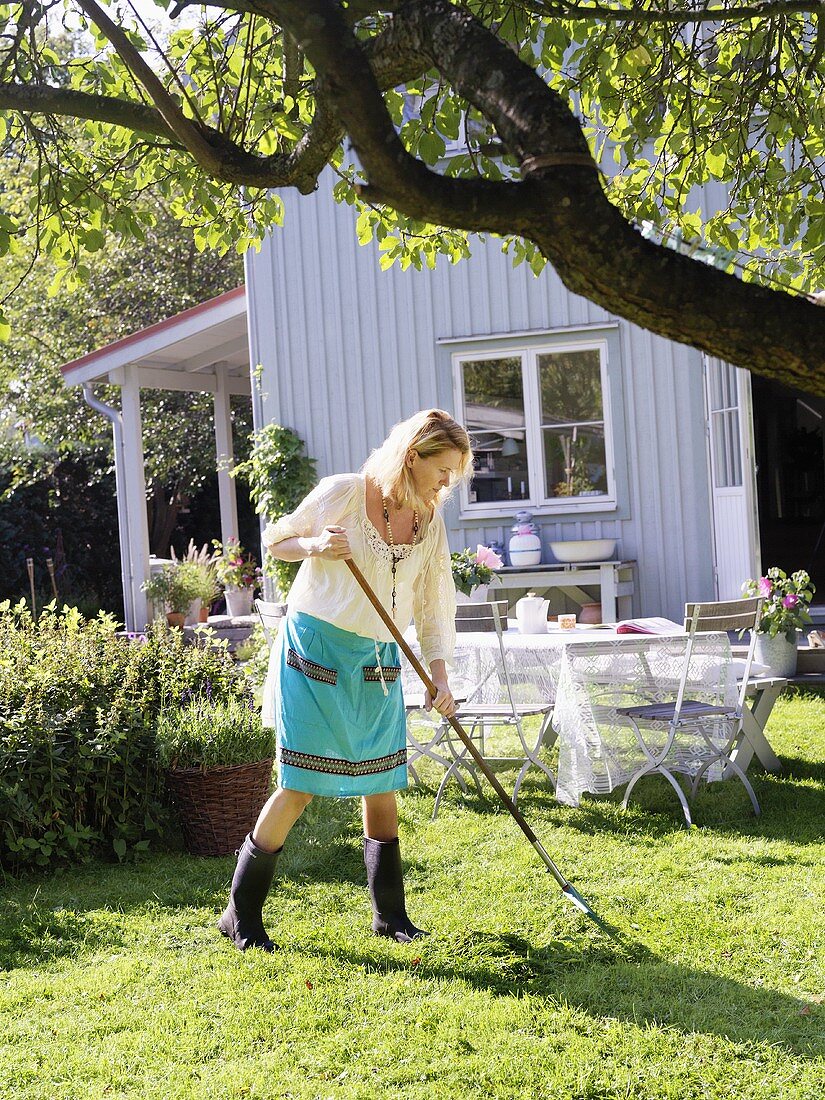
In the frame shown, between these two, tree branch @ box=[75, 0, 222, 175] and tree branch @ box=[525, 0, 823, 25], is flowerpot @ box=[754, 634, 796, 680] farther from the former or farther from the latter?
tree branch @ box=[75, 0, 222, 175]

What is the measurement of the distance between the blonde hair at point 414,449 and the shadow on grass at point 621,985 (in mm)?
1512

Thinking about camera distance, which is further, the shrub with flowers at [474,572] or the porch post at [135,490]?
Answer: the porch post at [135,490]

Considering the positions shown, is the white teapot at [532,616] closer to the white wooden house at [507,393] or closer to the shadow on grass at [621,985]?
the shadow on grass at [621,985]

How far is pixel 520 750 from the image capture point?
23.6 feet

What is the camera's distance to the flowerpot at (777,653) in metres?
8.68

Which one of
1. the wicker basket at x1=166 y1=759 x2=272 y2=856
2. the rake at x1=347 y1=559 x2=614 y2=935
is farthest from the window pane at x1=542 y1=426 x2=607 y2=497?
the rake at x1=347 y1=559 x2=614 y2=935

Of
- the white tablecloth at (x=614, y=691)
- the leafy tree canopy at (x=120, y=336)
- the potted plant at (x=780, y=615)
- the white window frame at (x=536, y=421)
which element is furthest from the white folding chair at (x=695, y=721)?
the leafy tree canopy at (x=120, y=336)

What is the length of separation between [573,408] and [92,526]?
27.9 ft

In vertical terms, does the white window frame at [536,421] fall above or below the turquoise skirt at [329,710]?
above

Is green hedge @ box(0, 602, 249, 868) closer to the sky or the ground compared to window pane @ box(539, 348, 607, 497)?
closer to the ground

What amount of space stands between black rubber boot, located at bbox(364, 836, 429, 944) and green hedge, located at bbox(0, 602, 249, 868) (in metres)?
1.50

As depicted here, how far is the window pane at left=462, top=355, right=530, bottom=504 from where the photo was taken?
1089cm

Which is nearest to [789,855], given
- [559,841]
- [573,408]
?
[559,841]

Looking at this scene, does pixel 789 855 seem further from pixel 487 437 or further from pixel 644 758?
pixel 487 437
